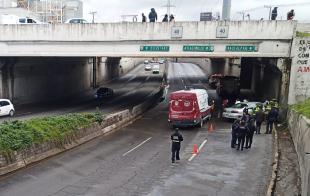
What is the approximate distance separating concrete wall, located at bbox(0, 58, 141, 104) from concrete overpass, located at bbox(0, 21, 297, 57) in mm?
5659

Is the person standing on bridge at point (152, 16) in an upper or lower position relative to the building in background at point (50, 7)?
lower

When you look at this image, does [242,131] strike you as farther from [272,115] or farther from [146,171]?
[146,171]

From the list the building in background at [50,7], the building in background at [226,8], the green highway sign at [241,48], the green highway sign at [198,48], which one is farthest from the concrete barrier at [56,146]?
the building in background at [50,7]

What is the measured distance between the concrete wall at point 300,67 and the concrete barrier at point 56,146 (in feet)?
44.0

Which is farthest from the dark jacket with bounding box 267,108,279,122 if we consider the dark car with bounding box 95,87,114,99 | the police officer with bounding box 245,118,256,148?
the dark car with bounding box 95,87,114,99

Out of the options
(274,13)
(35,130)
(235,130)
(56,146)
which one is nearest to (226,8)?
(274,13)

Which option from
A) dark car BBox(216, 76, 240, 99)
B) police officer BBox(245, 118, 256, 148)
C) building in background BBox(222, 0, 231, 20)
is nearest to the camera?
police officer BBox(245, 118, 256, 148)

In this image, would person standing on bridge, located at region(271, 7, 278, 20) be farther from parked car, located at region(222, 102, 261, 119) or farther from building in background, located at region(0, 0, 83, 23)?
building in background, located at region(0, 0, 83, 23)

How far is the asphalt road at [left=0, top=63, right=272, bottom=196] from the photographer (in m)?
14.5

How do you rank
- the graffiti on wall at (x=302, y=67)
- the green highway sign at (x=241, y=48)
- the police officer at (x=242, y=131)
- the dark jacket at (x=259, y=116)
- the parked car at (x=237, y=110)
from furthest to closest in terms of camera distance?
the green highway sign at (x=241, y=48) < the parked car at (x=237, y=110) < the graffiti on wall at (x=302, y=67) < the dark jacket at (x=259, y=116) < the police officer at (x=242, y=131)

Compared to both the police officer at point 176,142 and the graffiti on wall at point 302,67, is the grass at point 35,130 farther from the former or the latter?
the graffiti on wall at point 302,67

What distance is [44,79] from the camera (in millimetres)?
48000

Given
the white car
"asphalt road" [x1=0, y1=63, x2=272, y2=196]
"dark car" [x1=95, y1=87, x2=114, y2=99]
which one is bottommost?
"dark car" [x1=95, y1=87, x2=114, y2=99]

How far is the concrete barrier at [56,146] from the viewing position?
16.7 meters
